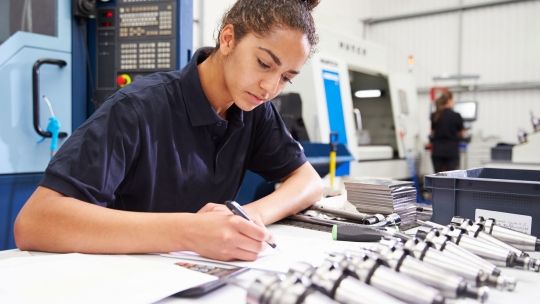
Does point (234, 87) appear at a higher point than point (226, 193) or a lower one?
higher

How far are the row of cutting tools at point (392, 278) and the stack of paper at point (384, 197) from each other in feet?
1.39

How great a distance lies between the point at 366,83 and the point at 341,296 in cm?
392

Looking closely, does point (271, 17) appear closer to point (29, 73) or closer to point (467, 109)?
point (29, 73)

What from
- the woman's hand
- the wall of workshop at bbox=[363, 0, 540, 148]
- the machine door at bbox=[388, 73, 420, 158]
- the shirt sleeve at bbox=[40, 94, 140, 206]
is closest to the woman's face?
the shirt sleeve at bbox=[40, 94, 140, 206]

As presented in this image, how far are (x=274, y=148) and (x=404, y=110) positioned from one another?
314cm

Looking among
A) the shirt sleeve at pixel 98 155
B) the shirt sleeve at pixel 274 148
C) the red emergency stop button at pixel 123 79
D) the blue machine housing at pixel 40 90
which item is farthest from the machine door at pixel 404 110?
the shirt sleeve at pixel 98 155

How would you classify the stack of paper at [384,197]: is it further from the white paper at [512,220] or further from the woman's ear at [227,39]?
the woman's ear at [227,39]

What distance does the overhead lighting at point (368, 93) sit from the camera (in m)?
4.15

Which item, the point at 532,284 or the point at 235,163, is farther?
the point at 235,163

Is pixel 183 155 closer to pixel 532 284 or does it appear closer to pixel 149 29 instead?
pixel 532 284

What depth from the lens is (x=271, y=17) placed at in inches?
37.4

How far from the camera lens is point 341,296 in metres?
0.49

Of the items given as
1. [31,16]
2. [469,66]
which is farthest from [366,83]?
[31,16]

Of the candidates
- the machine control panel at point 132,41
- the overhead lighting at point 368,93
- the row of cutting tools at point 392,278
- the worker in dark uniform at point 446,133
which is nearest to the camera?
the row of cutting tools at point 392,278
